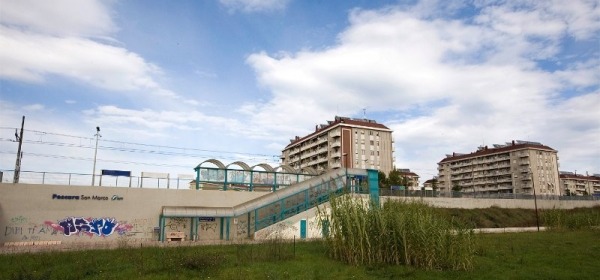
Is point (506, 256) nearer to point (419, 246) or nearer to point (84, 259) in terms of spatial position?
point (419, 246)

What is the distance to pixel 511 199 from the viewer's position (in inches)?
2672

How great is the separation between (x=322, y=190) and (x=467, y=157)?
426ft

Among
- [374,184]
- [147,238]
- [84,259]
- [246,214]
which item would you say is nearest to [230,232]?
[246,214]

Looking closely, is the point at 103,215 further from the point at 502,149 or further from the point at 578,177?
the point at 578,177

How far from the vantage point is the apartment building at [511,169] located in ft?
431

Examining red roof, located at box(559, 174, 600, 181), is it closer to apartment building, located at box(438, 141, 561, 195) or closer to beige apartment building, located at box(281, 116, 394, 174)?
apartment building, located at box(438, 141, 561, 195)

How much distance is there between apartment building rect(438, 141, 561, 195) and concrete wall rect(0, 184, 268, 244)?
337 feet

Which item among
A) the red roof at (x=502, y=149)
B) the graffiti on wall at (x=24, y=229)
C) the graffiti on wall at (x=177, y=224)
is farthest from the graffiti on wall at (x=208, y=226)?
the red roof at (x=502, y=149)

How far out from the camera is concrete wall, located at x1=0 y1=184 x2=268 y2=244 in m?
30.5

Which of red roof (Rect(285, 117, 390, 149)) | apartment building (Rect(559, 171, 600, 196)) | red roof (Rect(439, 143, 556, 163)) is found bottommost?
apartment building (Rect(559, 171, 600, 196))

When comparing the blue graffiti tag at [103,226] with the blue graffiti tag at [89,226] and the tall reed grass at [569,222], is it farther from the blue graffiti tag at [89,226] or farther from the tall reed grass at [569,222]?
the tall reed grass at [569,222]

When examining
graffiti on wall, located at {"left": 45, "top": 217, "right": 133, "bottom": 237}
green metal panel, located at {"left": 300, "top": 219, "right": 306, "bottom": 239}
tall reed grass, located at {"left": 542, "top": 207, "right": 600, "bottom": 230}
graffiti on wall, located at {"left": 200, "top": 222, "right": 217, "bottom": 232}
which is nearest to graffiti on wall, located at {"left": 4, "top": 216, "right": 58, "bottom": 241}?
graffiti on wall, located at {"left": 45, "top": 217, "right": 133, "bottom": 237}

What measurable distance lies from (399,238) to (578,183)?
612 feet

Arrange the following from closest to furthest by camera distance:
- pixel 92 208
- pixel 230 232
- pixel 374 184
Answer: pixel 92 208, pixel 230 232, pixel 374 184
